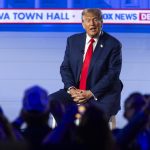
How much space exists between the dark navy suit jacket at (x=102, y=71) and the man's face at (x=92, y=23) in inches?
3.4

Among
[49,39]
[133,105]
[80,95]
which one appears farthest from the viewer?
[49,39]

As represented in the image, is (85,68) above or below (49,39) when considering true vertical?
below

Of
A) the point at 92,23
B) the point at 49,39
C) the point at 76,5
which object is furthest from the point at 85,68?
the point at 49,39

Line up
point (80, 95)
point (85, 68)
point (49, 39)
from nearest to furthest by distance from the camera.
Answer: point (80, 95), point (85, 68), point (49, 39)

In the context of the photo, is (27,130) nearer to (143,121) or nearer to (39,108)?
(39,108)

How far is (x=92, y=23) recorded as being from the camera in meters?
4.45

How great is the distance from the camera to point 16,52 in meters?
5.92

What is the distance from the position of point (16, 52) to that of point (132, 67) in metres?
1.15

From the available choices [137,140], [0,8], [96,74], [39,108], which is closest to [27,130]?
[39,108]

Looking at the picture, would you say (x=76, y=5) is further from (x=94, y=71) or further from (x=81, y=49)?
(x=94, y=71)

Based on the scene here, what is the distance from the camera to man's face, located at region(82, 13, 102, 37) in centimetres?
445

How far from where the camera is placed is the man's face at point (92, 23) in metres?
4.45

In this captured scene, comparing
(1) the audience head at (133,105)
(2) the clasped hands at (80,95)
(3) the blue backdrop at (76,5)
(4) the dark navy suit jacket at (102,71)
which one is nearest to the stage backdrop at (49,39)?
(3) the blue backdrop at (76,5)

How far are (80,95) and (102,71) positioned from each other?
27 centimetres
